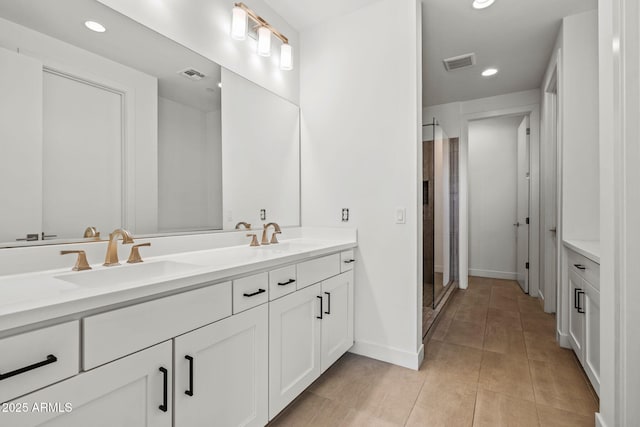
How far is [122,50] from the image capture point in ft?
4.72

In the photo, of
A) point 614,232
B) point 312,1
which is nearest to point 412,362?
point 614,232

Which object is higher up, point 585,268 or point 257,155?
point 257,155

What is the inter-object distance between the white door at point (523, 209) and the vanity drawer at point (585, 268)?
79.7 inches

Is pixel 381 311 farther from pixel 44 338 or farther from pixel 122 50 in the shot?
pixel 122 50

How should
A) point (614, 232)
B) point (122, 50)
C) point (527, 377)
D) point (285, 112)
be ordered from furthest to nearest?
point (285, 112), point (527, 377), point (122, 50), point (614, 232)

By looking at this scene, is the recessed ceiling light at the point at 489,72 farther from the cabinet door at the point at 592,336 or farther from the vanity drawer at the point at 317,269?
the vanity drawer at the point at 317,269

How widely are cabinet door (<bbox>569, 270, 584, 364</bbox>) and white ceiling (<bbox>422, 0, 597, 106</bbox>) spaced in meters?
1.94

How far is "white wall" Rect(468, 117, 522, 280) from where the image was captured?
472cm

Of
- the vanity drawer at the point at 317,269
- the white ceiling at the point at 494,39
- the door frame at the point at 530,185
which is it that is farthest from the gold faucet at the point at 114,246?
the door frame at the point at 530,185

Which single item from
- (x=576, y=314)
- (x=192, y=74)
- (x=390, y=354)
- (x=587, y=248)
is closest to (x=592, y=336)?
(x=576, y=314)

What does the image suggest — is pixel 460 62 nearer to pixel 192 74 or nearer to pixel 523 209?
pixel 523 209

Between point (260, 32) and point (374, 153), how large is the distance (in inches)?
44.7

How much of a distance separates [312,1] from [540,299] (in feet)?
12.9

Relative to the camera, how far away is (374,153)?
7.33ft
